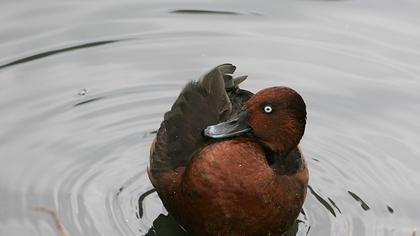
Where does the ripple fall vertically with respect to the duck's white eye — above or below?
above

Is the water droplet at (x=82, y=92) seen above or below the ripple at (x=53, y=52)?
below

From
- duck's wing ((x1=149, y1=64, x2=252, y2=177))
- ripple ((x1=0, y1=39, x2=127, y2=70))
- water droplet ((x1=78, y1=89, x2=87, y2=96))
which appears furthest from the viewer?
ripple ((x1=0, y1=39, x2=127, y2=70))

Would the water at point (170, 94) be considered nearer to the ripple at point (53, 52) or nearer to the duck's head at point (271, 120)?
the ripple at point (53, 52)

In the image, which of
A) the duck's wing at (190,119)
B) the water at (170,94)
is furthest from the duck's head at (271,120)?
the water at (170,94)

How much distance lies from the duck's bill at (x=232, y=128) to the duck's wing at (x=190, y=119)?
0.17 meters

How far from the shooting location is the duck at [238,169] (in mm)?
5652

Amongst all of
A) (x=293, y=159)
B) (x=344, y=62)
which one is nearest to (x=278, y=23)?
(x=344, y=62)

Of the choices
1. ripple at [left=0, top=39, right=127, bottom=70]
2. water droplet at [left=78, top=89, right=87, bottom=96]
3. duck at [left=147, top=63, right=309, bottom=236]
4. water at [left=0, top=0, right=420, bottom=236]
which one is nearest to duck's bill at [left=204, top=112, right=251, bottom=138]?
duck at [left=147, top=63, right=309, bottom=236]

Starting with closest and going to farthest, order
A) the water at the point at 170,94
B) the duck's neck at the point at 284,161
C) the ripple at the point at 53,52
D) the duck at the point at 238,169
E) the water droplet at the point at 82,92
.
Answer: the duck at the point at 238,169
the duck's neck at the point at 284,161
the water at the point at 170,94
the water droplet at the point at 82,92
the ripple at the point at 53,52

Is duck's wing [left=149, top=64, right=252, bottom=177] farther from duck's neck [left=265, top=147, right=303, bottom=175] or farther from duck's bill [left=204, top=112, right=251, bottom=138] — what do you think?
duck's neck [left=265, top=147, right=303, bottom=175]

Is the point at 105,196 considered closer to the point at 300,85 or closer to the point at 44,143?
the point at 44,143

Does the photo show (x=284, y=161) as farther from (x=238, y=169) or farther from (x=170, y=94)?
(x=170, y=94)

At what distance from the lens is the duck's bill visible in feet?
18.8

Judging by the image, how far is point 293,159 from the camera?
611cm
